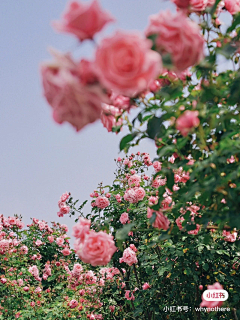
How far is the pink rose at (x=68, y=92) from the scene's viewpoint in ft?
2.74

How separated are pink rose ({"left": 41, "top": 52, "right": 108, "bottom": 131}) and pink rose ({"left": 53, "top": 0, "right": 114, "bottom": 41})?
8 centimetres

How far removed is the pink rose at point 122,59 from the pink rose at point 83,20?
109 millimetres

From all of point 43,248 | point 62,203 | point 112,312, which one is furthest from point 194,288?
point 43,248

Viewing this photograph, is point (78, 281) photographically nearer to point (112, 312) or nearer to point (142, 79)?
point (112, 312)

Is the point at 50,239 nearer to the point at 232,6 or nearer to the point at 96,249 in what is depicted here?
the point at 96,249

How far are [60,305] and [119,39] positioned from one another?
3761 millimetres

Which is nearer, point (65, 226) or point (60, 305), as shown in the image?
point (60, 305)

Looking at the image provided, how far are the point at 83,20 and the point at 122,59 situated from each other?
0.61 feet

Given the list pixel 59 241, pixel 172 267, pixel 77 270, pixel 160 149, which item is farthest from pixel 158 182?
pixel 59 241

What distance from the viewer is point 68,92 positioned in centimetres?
84

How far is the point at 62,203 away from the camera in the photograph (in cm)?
476

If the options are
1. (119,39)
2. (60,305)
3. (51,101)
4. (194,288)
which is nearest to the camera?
(119,39)

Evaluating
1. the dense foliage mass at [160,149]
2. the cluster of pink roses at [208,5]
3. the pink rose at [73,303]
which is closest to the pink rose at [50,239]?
the dense foliage mass at [160,149]

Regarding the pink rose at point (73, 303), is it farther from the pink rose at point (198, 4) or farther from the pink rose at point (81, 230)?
the pink rose at point (198, 4)
